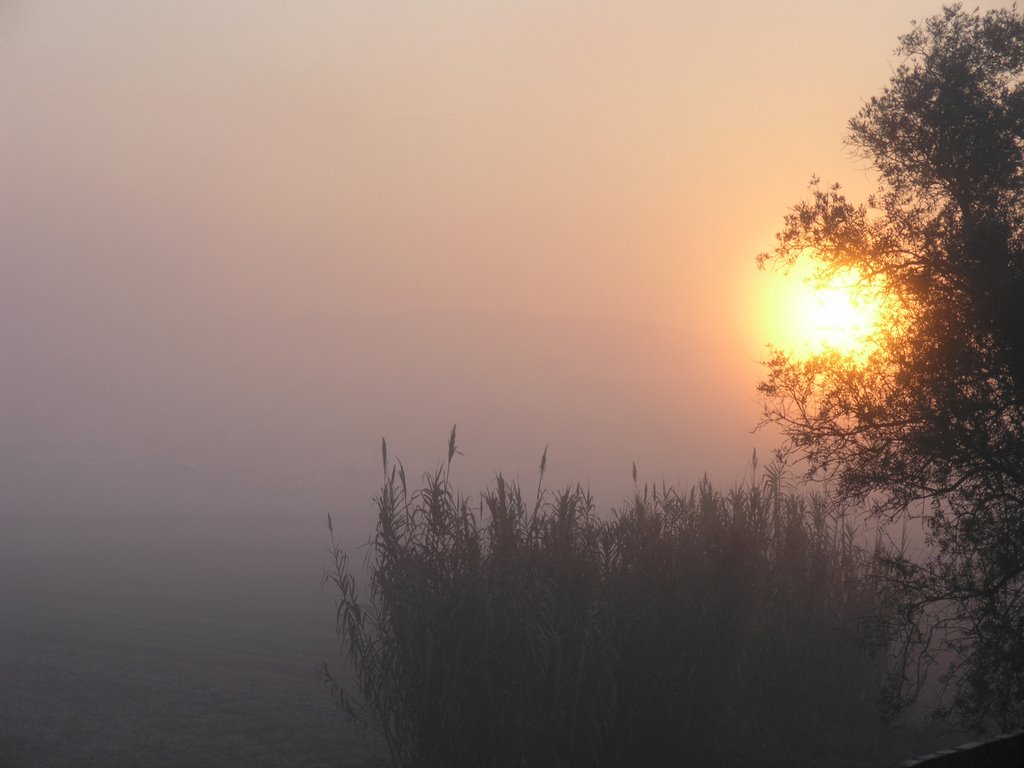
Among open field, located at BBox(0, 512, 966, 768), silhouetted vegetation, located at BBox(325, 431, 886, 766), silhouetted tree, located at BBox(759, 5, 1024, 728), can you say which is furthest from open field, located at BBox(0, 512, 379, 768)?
silhouetted tree, located at BBox(759, 5, 1024, 728)

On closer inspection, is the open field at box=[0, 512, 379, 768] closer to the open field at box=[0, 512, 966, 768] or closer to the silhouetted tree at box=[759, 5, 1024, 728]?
the open field at box=[0, 512, 966, 768]

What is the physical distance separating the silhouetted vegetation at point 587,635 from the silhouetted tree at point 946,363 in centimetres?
136

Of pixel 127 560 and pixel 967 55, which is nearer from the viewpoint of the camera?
pixel 967 55

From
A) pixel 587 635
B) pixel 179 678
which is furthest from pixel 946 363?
pixel 179 678

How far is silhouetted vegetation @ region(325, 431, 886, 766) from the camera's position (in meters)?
10.9

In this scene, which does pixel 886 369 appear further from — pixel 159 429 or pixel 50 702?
pixel 159 429

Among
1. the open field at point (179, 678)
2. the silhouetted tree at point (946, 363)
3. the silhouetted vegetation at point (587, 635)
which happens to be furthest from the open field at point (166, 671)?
the silhouetted tree at point (946, 363)

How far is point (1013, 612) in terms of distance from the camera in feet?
32.2

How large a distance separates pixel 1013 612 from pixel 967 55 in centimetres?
667

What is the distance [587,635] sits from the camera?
10.9 metres

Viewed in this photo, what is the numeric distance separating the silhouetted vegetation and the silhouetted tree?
4.48 ft

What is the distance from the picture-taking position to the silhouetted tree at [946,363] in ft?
32.0

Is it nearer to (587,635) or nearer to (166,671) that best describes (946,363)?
(587,635)

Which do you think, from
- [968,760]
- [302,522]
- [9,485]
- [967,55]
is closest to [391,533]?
[968,760]
